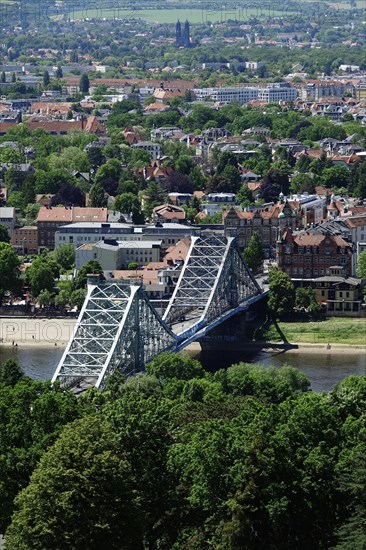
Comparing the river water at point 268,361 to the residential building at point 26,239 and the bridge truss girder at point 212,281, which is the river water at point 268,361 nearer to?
the bridge truss girder at point 212,281

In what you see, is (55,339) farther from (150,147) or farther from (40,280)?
(150,147)

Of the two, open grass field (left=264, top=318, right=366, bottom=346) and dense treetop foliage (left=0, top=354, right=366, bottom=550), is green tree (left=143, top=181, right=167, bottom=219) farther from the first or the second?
dense treetop foliage (left=0, top=354, right=366, bottom=550)

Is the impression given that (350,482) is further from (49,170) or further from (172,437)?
(49,170)

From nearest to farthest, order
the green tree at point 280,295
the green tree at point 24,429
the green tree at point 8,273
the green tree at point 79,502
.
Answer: the green tree at point 79,502 → the green tree at point 24,429 → the green tree at point 280,295 → the green tree at point 8,273

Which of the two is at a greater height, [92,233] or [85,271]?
[92,233]

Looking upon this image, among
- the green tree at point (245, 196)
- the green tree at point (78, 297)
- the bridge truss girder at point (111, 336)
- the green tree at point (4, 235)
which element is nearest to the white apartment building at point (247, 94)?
the green tree at point (245, 196)

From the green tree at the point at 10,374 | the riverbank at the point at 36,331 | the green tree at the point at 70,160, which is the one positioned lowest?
the riverbank at the point at 36,331

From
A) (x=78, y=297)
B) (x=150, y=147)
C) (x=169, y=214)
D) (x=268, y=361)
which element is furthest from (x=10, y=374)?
(x=150, y=147)
